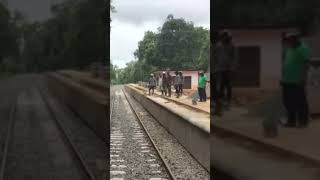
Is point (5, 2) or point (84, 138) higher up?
point (5, 2)

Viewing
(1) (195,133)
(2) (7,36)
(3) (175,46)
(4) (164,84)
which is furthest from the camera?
(4) (164,84)

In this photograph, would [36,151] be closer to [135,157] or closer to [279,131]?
[279,131]

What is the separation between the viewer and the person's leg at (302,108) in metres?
3.88

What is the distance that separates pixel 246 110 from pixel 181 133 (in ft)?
27.3

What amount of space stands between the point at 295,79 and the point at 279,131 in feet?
1.35

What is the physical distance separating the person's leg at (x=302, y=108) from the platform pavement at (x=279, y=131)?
0.20 ft

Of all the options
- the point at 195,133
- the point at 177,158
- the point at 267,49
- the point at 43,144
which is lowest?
the point at 177,158

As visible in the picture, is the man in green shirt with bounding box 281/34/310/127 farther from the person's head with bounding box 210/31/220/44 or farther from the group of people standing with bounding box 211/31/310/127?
the person's head with bounding box 210/31/220/44

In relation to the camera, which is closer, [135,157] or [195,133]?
[195,133]

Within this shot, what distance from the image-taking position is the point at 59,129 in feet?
15.8

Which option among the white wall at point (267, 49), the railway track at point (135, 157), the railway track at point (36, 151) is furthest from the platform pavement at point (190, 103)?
the white wall at point (267, 49)

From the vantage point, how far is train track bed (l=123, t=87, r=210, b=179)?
9.16 metres

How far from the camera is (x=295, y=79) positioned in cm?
390

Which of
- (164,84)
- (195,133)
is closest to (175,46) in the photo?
(164,84)
